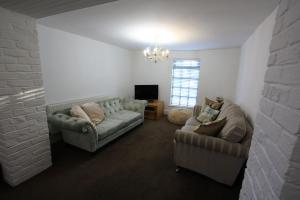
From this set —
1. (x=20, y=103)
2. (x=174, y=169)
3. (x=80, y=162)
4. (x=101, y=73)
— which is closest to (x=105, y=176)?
(x=80, y=162)

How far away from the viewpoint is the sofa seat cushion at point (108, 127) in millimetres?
2648

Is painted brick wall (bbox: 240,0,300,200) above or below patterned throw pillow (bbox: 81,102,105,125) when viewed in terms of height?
above

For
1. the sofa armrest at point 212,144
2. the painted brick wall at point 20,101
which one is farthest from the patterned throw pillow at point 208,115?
the painted brick wall at point 20,101

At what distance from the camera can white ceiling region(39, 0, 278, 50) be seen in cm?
169

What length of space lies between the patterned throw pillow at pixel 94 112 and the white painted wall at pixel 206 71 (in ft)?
8.26

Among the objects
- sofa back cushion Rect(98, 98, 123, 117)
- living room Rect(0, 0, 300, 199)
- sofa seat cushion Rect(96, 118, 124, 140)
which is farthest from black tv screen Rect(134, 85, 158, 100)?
sofa seat cushion Rect(96, 118, 124, 140)

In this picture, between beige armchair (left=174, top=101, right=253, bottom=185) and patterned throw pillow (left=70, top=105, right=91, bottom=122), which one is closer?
beige armchair (left=174, top=101, right=253, bottom=185)

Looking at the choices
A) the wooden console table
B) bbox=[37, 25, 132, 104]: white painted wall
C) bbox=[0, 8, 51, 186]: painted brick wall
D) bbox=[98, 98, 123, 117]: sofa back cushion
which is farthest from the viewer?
the wooden console table

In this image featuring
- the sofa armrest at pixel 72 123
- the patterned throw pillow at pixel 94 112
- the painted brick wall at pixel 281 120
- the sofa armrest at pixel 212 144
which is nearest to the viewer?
the painted brick wall at pixel 281 120

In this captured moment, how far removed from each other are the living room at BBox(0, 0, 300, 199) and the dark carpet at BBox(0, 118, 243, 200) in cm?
1

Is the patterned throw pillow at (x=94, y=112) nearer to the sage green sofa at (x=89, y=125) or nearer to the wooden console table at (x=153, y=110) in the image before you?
the sage green sofa at (x=89, y=125)

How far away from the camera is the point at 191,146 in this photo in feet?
6.74

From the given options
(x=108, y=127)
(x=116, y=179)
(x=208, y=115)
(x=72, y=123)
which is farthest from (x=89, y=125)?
(x=208, y=115)

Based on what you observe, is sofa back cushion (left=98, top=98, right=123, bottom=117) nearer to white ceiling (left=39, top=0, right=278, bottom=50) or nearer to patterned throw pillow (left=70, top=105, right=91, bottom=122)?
patterned throw pillow (left=70, top=105, right=91, bottom=122)
